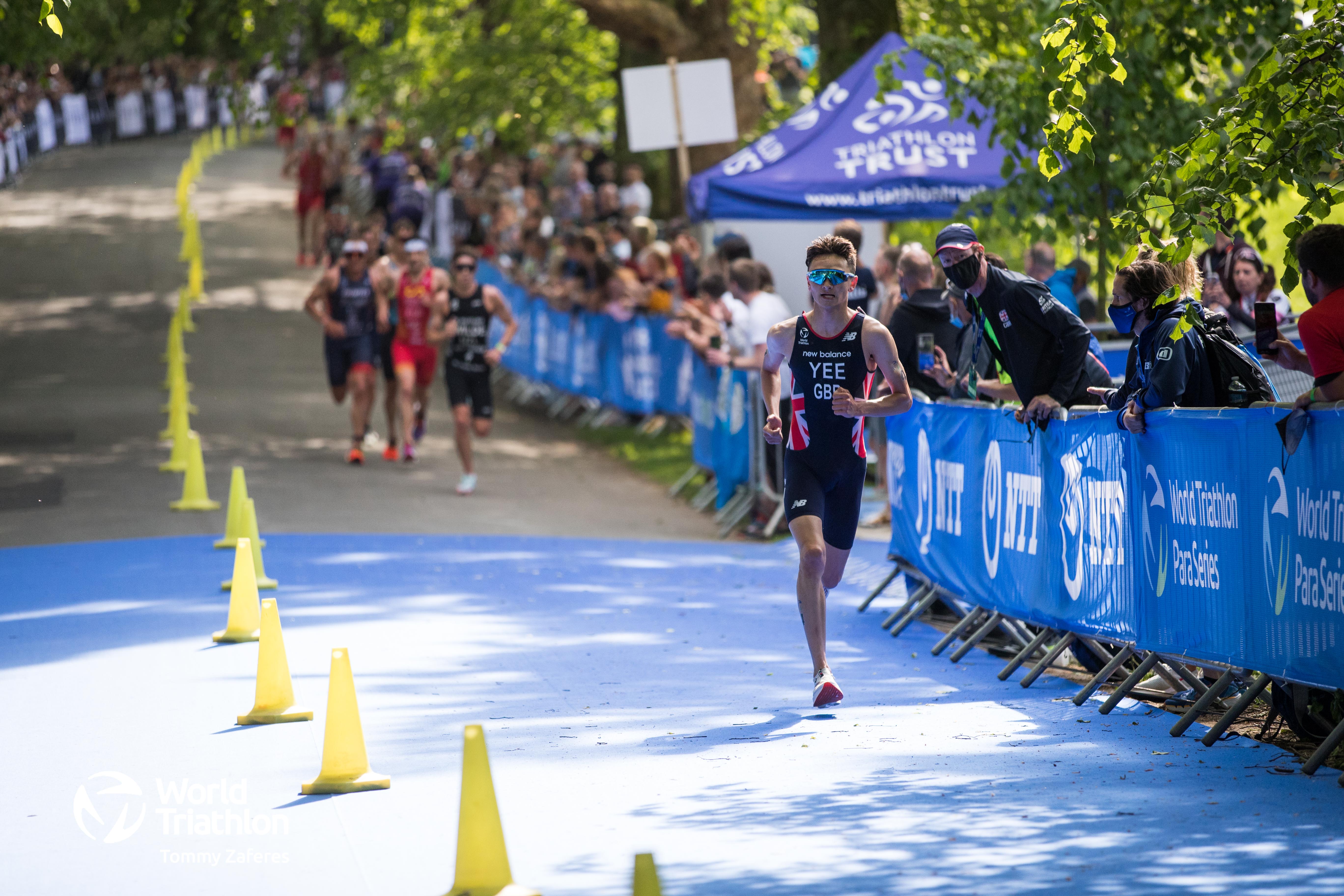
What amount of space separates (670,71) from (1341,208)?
8961 millimetres

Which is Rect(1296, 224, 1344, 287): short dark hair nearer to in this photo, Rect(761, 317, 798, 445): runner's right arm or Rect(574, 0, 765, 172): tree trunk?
Rect(761, 317, 798, 445): runner's right arm

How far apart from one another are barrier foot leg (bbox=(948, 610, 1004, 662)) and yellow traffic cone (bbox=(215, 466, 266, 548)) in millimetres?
5227

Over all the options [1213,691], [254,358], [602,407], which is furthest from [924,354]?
[254,358]

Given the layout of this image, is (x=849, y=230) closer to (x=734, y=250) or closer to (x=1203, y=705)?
(x=734, y=250)

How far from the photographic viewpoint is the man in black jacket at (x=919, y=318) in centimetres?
1127

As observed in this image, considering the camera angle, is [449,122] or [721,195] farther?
[449,122]

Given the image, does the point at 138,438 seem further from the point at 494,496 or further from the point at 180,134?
the point at 180,134

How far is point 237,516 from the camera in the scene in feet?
42.7

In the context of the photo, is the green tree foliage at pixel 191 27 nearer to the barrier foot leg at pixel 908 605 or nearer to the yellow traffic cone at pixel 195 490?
the yellow traffic cone at pixel 195 490

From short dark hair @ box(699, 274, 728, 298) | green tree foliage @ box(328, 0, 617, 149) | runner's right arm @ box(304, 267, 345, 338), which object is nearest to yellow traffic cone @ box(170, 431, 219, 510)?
runner's right arm @ box(304, 267, 345, 338)

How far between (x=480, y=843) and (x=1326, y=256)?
410 centimetres

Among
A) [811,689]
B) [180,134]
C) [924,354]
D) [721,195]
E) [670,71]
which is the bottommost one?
[811,689]

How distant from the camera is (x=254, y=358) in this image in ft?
78.8

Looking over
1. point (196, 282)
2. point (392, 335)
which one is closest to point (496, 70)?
point (196, 282)
